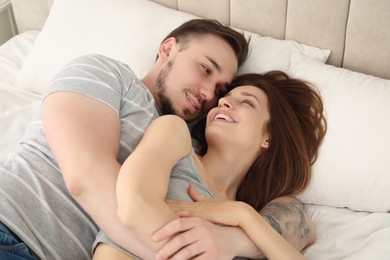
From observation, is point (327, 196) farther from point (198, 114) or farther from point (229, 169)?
point (198, 114)

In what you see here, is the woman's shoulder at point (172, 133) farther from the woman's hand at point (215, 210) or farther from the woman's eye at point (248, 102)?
the woman's eye at point (248, 102)

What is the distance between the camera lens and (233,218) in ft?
3.97

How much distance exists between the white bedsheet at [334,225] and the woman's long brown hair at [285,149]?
0.45 feet

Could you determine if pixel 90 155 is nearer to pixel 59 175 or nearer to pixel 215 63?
pixel 59 175

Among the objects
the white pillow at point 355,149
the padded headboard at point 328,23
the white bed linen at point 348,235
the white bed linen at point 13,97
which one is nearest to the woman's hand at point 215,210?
the white bed linen at point 348,235

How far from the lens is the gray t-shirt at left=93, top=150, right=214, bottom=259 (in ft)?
4.17

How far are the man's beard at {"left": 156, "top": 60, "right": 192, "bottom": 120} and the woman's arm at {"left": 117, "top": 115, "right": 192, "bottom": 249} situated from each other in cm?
33

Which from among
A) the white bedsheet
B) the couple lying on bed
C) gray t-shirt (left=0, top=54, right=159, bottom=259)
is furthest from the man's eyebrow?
the white bedsheet

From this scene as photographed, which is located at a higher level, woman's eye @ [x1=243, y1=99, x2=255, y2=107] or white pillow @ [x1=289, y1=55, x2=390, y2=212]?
woman's eye @ [x1=243, y1=99, x2=255, y2=107]

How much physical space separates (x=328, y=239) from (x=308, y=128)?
36 cm

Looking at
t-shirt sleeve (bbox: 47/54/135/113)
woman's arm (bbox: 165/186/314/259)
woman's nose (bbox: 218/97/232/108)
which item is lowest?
woman's arm (bbox: 165/186/314/259)

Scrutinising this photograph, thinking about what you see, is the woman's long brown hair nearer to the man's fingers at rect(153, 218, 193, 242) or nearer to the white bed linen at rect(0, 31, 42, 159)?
the man's fingers at rect(153, 218, 193, 242)

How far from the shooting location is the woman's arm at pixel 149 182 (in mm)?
1071

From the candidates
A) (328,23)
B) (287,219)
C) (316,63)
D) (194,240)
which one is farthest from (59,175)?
(328,23)
